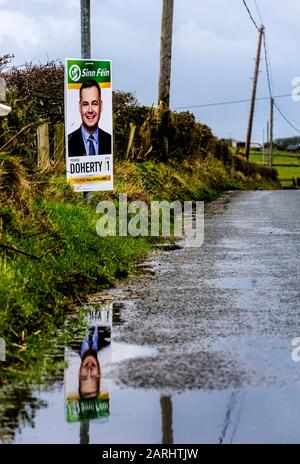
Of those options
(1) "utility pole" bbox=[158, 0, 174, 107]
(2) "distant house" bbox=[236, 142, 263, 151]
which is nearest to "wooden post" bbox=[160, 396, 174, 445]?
(1) "utility pole" bbox=[158, 0, 174, 107]

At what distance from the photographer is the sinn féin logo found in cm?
1469

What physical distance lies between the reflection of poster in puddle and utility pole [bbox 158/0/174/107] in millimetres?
20836

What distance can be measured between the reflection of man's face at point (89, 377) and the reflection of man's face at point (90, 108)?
336 inches

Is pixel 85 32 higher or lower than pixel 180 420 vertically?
higher

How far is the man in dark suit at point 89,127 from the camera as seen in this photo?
14.8 metres

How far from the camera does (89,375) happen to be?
6.33 metres

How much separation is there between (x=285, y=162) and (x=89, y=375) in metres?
101

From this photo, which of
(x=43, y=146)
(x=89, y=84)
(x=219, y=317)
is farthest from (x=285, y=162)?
(x=219, y=317)

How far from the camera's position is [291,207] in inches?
947

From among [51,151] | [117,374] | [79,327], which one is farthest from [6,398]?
[51,151]

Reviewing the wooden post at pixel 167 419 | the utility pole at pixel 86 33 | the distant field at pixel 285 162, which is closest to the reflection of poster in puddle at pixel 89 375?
the wooden post at pixel 167 419

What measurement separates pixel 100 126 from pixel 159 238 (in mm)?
2041

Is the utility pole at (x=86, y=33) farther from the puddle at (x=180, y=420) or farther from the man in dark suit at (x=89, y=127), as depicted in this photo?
the puddle at (x=180, y=420)

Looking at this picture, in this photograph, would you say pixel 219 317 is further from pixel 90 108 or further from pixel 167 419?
pixel 90 108
